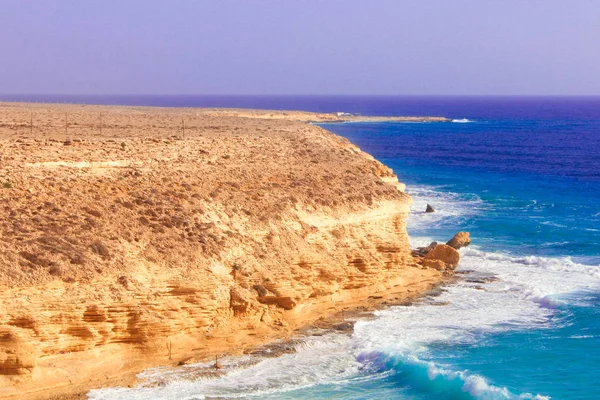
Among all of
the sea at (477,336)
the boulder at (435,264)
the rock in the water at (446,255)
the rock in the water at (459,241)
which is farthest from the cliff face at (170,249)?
the rock in the water at (459,241)

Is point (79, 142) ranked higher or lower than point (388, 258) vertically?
higher

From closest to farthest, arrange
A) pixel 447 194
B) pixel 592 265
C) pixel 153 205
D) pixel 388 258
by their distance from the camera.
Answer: pixel 153 205, pixel 388 258, pixel 592 265, pixel 447 194

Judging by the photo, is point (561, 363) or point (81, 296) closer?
point (81, 296)

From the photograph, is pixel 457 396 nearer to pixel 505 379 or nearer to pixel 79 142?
pixel 505 379

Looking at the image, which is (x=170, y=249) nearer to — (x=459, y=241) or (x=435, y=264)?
(x=435, y=264)

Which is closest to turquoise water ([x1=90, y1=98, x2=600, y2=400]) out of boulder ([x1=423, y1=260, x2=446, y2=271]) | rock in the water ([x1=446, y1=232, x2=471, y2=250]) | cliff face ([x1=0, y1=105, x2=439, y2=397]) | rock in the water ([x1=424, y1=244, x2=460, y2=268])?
rock in the water ([x1=446, y1=232, x2=471, y2=250])

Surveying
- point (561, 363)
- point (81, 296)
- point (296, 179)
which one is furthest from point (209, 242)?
point (561, 363)

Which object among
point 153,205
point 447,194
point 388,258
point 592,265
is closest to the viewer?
point 153,205

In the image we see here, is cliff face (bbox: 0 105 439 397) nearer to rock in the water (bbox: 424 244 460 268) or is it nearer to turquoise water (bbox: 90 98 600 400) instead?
rock in the water (bbox: 424 244 460 268)
